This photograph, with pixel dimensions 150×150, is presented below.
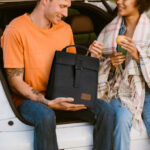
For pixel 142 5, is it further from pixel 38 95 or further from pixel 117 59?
pixel 38 95

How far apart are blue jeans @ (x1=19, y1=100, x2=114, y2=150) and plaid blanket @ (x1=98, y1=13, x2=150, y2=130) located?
19 centimetres

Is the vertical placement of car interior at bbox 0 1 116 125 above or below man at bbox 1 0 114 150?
above

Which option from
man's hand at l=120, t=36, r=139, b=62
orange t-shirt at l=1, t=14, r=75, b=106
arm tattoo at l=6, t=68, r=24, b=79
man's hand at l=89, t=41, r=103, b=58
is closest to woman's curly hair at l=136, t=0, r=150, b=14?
man's hand at l=120, t=36, r=139, b=62

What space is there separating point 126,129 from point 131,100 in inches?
Answer: 9.1

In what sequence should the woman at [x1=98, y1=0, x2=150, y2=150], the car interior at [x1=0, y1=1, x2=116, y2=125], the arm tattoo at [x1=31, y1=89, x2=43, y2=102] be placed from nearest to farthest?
the arm tattoo at [x1=31, y1=89, x2=43, y2=102] → the woman at [x1=98, y1=0, x2=150, y2=150] → the car interior at [x1=0, y1=1, x2=116, y2=125]

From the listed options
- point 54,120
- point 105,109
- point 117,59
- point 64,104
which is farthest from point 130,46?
point 54,120

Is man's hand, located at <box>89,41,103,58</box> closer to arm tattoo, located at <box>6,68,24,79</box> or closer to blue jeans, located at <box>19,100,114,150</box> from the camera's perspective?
blue jeans, located at <box>19,100,114,150</box>

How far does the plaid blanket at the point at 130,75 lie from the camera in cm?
198

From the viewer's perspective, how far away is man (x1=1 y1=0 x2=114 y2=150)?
5.74 ft

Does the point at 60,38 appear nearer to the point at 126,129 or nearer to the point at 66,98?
the point at 66,98

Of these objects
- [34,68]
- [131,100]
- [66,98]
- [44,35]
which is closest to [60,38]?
[44,35]

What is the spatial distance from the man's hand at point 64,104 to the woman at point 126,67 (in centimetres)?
29

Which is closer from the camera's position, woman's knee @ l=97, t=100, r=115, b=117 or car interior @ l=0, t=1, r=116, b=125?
woman's knee @ l=97, t=100, r=115, b=117

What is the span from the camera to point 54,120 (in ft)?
5.56
